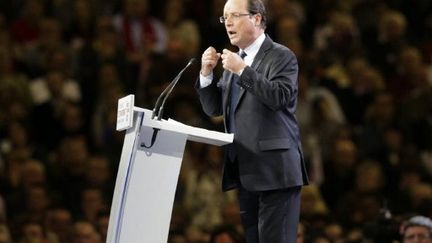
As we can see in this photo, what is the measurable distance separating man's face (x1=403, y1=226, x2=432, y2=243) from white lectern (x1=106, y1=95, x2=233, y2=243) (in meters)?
2.41

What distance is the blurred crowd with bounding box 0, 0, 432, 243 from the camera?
10.1 meters

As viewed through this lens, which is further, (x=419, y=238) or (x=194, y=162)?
(x=194, y=162)

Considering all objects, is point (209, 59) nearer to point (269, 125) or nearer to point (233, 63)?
point (233, 63)

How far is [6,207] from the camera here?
10.2 m

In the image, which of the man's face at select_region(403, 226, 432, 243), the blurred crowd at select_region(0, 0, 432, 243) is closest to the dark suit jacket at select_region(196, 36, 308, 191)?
the man's face at select_region(403, 226, 432, 243)

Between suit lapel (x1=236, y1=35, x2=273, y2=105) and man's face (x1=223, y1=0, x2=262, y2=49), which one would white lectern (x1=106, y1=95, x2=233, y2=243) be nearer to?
suit lapel (x1=236, y1=35, x2=273, y2=105)

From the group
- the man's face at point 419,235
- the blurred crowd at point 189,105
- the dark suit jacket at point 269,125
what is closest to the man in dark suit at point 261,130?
the dark suit jacket at point 269,125

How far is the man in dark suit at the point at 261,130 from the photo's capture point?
207 inches

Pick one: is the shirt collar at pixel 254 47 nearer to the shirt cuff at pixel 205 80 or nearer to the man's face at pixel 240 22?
the man's face at pixel 240 22

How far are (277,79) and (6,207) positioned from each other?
5.37 meters

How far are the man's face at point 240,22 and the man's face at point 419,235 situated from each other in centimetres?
241

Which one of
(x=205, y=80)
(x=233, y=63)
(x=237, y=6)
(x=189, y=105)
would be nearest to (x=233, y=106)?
(x=205, y=80)

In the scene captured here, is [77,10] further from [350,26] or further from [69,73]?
[350,26]

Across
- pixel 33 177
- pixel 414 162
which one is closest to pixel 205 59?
pixel 33 177
